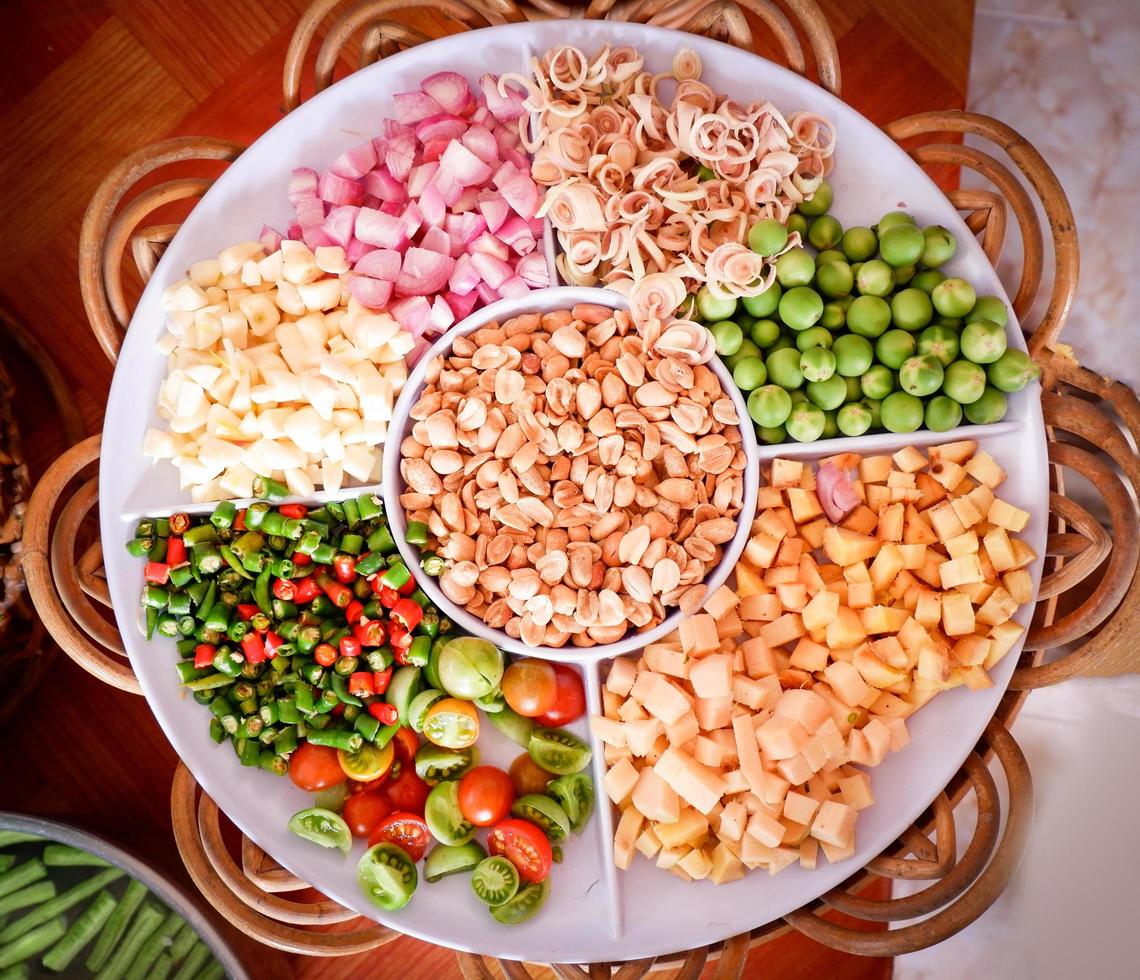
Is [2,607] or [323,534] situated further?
[2,607]

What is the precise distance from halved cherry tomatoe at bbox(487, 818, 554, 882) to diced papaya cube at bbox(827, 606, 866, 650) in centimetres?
58

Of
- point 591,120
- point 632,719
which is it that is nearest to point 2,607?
point 632,719

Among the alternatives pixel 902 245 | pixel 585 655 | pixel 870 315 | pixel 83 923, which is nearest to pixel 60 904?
pixel 83 923

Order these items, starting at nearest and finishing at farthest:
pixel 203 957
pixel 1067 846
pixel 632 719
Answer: pixel 632 719 → pixel 1067 846 → pixel 203 957

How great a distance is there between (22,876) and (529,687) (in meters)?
1.11

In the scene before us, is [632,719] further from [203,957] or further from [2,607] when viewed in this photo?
[2,607]

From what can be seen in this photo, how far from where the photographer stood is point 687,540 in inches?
58.4

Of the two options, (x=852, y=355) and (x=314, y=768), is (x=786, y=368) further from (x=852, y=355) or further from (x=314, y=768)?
(x=314, y=768)

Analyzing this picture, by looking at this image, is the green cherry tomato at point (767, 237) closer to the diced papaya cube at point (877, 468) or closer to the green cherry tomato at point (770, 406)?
the green cherry tomato at point (770, 406)

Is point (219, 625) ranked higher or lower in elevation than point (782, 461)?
higher

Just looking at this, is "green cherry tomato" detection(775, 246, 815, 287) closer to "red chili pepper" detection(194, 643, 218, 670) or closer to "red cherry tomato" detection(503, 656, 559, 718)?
"red cherry tomato" detection(503, 656, 559, 718)

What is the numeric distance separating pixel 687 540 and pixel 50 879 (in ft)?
4.66

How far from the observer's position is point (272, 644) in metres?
1.49

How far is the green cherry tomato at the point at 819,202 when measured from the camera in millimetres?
1611
